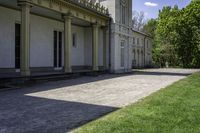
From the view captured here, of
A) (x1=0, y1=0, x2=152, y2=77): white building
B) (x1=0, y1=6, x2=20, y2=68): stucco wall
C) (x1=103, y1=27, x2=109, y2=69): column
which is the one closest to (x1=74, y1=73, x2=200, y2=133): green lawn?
(x1=0, y1=0, x2=152, y2=77): white building

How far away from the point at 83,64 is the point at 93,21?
18.0 ft

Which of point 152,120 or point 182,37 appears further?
point 182,37

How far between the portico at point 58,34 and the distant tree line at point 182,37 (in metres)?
29.4

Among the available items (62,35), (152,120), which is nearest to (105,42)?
(62,35)

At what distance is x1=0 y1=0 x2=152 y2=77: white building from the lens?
20264 millimetres

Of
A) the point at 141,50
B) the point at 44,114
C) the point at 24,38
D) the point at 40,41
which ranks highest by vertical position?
the point at 141,50

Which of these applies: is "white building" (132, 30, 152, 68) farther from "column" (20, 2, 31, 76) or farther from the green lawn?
the green lawn

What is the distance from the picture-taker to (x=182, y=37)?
57.9 metres

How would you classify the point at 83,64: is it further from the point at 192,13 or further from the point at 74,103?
the point at 192,13

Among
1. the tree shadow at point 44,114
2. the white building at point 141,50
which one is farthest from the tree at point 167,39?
the tree shadow at point 44,114

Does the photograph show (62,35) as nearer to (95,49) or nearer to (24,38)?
(95,49)

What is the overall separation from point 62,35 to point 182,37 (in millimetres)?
34312

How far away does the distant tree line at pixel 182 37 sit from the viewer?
57.5 metres

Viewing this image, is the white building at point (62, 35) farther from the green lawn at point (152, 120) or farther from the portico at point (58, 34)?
the green lawn at point (152, 120)
